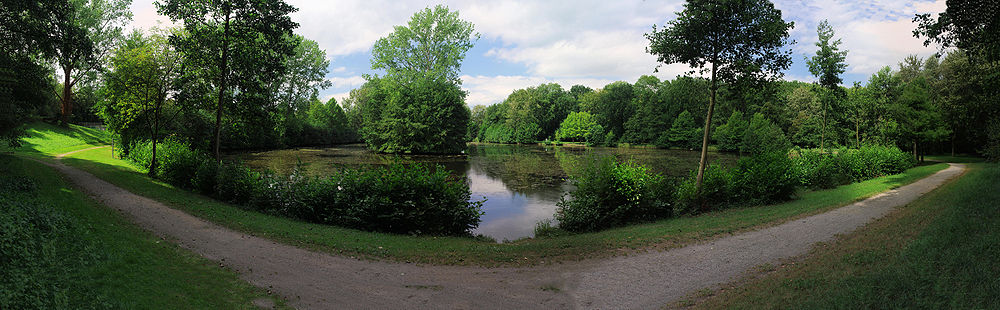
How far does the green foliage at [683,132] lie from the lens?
7006cm

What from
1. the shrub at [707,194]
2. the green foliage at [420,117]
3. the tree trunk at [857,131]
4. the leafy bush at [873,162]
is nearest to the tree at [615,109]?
the green foliage at [420,117]

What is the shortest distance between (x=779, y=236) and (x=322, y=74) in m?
56.2

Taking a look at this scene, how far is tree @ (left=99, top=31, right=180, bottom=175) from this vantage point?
58.8ft

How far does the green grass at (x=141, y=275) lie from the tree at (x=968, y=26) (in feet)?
58.2

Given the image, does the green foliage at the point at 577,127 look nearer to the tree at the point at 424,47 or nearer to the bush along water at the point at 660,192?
the tree at the point at 424,47

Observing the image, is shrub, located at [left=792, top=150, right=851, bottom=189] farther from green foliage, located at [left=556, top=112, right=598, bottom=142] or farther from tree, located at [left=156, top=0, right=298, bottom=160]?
green foliage, located at [left=556, top=112, right=598, bottom=142]

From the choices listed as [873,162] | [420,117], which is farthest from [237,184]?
[873,162]

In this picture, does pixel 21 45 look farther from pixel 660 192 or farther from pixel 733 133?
pixel 733 133

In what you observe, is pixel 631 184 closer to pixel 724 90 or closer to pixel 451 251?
pixel 724 90

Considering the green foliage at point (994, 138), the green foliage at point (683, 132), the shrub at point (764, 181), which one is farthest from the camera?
the green foliage at point (683, 132)

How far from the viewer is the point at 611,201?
43.8ft

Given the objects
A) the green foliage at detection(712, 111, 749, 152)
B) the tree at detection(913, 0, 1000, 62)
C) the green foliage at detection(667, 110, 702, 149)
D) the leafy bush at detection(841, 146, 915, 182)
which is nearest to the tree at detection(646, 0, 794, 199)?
the tree at detection(913, 0, 1000, 62)

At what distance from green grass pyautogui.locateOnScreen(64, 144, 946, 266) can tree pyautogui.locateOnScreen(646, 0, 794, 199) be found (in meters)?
3.03

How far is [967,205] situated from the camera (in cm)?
764
